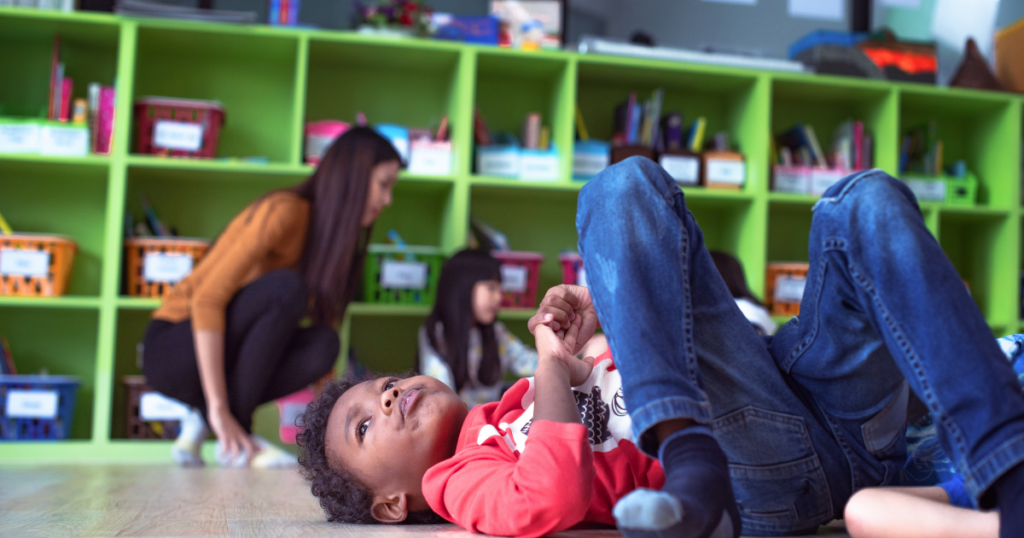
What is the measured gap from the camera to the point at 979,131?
3264mm

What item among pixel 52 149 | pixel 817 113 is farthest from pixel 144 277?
pixel 817 113

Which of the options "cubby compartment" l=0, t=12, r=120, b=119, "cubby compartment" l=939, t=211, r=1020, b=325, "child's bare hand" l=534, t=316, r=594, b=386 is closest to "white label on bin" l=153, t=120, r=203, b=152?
"cubby compartment" l=0, t=12, r=120, b=119

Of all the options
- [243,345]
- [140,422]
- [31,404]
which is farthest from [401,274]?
[31,404]

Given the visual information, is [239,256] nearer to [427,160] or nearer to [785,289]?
[427,160]

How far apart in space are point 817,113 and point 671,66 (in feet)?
2.80

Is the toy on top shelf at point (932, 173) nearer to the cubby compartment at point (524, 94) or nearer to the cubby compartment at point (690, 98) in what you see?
the cubby compartment at point (690, 98)

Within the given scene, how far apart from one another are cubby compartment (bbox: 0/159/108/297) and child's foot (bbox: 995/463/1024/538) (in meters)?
2.83

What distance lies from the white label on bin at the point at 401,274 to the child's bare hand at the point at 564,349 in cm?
166

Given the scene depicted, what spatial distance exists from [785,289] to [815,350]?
207 cm

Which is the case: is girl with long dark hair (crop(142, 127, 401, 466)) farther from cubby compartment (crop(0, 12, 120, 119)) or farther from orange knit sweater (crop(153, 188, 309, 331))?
cubby compartment (crop(0, 12, 120, 119))

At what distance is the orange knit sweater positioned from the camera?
212 cm

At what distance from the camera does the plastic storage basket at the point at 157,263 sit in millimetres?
2545

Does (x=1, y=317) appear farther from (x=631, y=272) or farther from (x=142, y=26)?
(x=631, y=272)

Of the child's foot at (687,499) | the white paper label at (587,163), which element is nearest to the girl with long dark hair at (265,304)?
the white paper label at (587,163)
